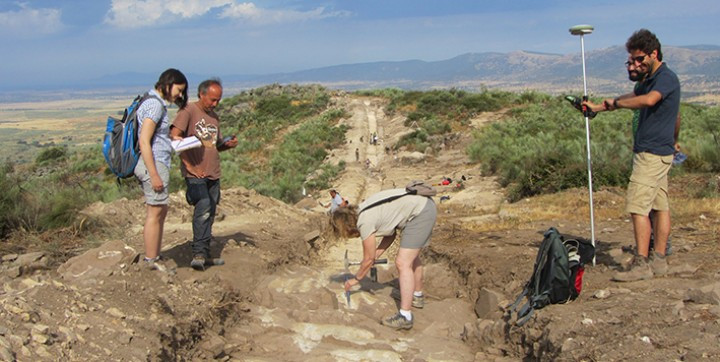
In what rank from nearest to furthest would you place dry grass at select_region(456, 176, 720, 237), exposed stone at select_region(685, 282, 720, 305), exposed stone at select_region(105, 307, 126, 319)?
exposed stone at select_region(685, 282, 720, 305), exposed stone at select_region(105, 307, 126, 319), dry grass at select_region(456, 176, 720, 237)

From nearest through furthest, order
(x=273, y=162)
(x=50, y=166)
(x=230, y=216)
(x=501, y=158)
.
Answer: (x=230, y=216)
(x=501, y=158)
(x=273, y=162)
(x=50, y=166)

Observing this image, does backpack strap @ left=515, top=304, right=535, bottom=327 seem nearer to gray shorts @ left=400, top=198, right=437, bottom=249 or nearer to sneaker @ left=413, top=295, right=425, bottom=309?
gray shorts @ left=400, top=198, right=437, bottom=249

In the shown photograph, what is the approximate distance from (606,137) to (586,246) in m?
14.4

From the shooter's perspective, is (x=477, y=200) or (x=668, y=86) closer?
(x=668, y=86)

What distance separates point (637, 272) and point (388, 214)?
222 centimetres

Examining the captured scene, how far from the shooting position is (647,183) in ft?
18.7

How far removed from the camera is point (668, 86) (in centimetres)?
558

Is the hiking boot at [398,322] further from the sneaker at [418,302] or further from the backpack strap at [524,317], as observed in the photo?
the backpack strap at [524,317]

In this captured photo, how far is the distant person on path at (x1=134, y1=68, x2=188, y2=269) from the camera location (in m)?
5.82

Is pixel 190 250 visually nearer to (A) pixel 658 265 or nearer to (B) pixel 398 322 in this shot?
(B) pixel 398 322

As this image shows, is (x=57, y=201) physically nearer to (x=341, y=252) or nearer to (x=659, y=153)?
(x=341, y=252)

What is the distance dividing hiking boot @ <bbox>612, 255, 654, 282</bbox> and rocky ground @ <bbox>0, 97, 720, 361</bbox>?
Answer: 113mm

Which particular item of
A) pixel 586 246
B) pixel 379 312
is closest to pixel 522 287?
pixel 586 246

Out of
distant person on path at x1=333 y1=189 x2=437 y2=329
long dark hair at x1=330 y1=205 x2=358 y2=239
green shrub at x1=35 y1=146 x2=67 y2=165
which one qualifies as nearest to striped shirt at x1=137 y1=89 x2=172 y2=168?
distant person on path at x1=333 y1=189 x2=437 y2=329
